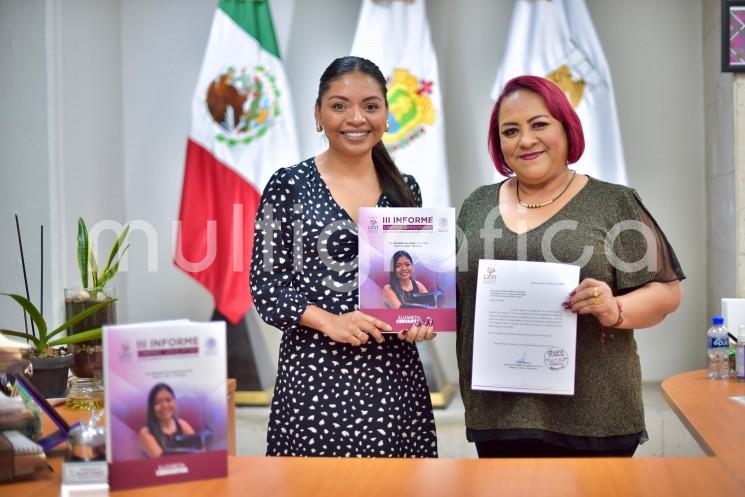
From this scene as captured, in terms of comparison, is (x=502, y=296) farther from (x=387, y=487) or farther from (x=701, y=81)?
(x=701, y=81)

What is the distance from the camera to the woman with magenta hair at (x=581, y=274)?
6.14ft

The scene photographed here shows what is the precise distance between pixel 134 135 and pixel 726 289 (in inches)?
121

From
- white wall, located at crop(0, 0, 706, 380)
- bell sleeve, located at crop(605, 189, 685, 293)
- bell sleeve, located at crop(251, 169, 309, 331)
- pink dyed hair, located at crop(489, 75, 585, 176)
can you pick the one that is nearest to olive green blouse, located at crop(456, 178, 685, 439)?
bell sleeve, located at crop(605, 189, 685, 293)

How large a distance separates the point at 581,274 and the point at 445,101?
2459mm

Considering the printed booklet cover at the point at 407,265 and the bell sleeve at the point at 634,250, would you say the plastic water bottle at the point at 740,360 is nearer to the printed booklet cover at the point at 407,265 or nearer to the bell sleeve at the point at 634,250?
the bell sleeve at the point at 634,250

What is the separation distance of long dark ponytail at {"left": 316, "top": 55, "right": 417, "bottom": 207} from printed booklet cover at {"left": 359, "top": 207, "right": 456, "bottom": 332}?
175 millimetres

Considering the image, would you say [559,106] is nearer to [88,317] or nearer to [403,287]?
[403,287]

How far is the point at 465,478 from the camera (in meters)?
1.42

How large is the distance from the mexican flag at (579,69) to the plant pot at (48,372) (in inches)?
92.6

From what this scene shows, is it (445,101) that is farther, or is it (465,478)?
(445,101)

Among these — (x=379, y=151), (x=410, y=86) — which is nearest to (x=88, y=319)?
(x=379, y=151)

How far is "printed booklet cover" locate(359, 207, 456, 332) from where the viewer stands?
188cm

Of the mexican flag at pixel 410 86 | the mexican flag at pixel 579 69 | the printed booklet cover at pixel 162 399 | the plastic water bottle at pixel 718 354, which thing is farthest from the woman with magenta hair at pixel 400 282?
the mexican flag at pixel 579 69

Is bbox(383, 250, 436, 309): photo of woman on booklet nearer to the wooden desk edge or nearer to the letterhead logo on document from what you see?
the letterhead logo on document
